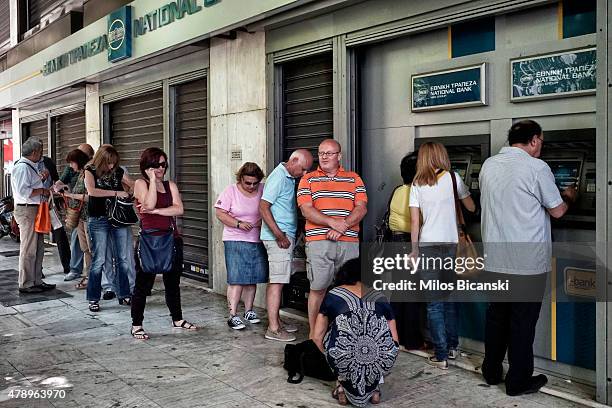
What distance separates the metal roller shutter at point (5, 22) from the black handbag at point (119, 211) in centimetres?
1000

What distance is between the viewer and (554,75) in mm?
4039

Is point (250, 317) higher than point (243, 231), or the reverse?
point (243, 231)

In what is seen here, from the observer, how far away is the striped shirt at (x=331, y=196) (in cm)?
476

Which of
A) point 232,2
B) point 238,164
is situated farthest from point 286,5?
point 238,164

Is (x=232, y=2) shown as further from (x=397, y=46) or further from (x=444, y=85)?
(x=444, y=85)

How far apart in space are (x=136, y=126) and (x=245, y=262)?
4376 mm

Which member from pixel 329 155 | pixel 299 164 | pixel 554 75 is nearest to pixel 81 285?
pixel 299 164

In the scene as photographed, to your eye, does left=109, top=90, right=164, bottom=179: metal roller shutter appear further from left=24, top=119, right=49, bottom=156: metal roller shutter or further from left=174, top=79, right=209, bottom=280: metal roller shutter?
left=24, top=119, right=49, bottom=156: metal roller shutter

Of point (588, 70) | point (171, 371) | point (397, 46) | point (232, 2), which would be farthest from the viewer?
point (232, 2)

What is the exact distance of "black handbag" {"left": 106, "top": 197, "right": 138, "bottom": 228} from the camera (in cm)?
601

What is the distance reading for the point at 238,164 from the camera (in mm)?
6766

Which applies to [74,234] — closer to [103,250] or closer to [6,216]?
[103,250]

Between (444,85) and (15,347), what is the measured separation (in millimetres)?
3898

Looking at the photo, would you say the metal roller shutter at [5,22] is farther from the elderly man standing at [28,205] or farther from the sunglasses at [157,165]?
the sunglasses at [157,165]
